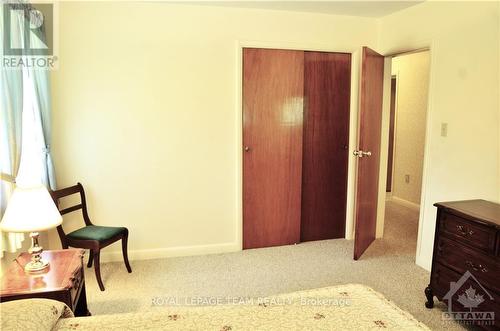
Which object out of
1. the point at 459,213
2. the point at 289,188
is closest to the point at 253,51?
the point at 289,188

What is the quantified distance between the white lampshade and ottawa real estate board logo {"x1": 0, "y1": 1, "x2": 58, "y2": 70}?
791mm

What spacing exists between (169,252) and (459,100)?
9.07ft

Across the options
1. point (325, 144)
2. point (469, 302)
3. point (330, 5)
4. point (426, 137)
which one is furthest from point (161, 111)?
point (469, 302)

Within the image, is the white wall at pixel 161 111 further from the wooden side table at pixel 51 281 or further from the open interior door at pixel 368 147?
the wooden side table at pixel 51 281

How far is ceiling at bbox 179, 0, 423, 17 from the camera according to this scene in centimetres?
294

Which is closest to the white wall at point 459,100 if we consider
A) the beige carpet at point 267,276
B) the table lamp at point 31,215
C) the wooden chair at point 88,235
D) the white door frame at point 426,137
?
the white door frame at point 426,137

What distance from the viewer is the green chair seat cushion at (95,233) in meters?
2.60

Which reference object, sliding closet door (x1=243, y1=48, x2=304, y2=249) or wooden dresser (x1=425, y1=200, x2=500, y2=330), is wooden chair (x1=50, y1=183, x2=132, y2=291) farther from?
wooden dresser (x1=425, y1=200, x2=500, y2=330)

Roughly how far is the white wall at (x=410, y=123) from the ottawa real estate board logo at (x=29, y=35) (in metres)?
4.27

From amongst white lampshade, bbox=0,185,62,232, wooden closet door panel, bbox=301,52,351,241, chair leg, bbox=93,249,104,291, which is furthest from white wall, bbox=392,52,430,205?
white lampshade, bbox=0,185,62,232

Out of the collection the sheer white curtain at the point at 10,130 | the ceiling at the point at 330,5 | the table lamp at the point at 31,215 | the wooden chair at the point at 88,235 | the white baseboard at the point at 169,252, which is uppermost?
the ceiling at the point at 330,5

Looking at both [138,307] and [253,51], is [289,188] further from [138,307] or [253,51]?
[138,307]

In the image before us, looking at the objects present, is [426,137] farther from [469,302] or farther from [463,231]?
[469,302]

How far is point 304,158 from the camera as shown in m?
3.47
